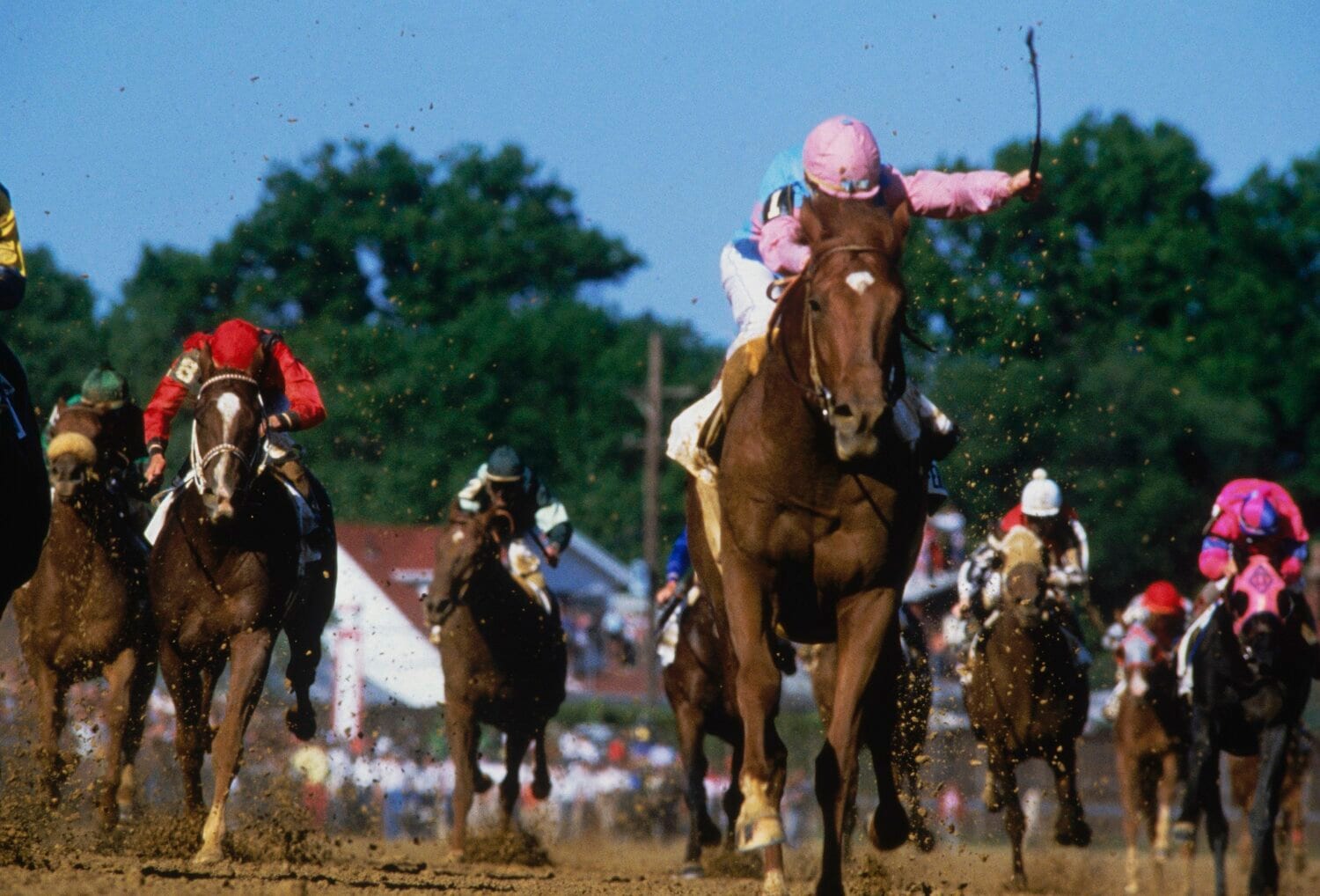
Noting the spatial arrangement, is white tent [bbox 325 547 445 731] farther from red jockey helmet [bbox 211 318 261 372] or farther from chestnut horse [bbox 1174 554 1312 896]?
red jockey helmet [bbox 211 318 261 372]

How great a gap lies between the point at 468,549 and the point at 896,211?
8.05 meters

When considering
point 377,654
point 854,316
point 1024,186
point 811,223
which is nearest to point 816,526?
point 854,316

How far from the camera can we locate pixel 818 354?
24.7 ft

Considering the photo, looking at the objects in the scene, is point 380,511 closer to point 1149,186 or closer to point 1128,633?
point 1149,186

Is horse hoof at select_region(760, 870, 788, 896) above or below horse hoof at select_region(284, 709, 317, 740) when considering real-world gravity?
below

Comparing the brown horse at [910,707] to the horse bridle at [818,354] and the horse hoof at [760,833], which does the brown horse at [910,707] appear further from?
the horse bridle at [818,354]

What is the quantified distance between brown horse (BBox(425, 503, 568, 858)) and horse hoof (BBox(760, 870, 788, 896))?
7.24 m

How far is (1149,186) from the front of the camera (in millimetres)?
59406

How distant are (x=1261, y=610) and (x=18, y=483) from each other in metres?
8.22

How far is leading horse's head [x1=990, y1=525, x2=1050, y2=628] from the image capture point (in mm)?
13289

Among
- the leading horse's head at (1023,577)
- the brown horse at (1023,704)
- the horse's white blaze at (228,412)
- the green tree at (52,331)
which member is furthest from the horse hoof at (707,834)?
the green tree at (52,331)

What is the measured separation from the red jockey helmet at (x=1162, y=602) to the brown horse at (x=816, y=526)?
1296cm

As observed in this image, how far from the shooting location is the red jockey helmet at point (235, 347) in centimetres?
1047

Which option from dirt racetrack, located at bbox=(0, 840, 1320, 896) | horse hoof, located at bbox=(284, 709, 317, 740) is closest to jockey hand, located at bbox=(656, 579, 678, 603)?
dirt racetrack, located at bbox=(0, 840, 1320, 896)
